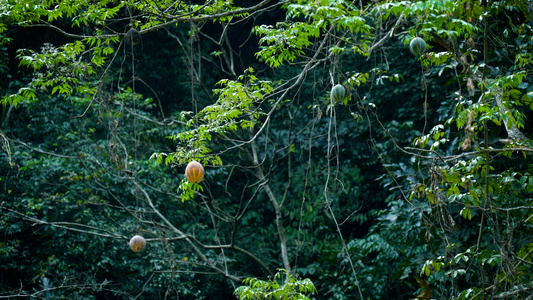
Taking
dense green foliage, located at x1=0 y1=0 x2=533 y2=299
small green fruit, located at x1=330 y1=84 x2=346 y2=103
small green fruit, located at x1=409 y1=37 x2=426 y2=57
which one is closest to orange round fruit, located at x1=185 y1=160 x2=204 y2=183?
dense green foliage, located at x1=0 y1=0 x2=533 y2=299

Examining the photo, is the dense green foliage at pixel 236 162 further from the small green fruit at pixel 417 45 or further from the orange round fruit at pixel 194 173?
the orange round fruit at pixel 194 173

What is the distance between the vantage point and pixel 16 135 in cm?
739

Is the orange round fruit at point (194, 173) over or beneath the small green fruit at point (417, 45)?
beneath

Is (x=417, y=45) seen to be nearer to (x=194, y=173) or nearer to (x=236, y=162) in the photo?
(x=194, y=173)

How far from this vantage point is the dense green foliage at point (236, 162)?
159 inches

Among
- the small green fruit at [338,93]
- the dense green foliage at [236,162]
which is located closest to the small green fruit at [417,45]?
the dense green foliage at [236,162]

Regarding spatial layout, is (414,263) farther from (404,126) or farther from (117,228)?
(117,228)

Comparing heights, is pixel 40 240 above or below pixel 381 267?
above

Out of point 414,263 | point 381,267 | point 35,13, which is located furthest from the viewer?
point 381,267

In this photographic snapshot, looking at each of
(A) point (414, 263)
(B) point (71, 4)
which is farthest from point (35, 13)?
(A) point (414, 263)

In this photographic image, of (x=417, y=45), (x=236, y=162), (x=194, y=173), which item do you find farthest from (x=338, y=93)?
(x=236, y=162)

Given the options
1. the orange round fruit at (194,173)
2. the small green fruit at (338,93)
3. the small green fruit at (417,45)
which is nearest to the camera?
the small green fruit at (417,45)

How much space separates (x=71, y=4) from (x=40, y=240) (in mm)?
3218

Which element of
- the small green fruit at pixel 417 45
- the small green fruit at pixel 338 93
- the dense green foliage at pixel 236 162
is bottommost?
the dense green foliage at pixel 236 162
